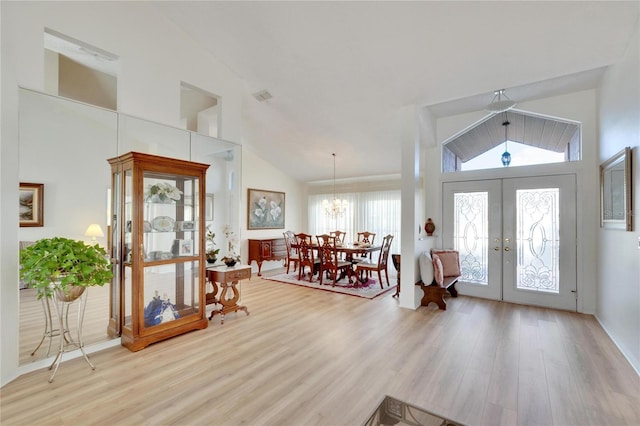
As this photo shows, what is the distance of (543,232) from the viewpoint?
178 inches

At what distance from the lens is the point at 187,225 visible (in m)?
3.54

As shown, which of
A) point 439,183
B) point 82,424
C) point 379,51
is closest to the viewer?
point 82,424

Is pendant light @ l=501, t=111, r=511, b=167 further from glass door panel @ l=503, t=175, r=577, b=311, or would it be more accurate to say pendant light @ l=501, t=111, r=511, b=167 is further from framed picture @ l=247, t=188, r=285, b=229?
framed picture @ l=247, t=188, r=285, b=229

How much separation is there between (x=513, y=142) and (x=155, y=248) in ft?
17.9

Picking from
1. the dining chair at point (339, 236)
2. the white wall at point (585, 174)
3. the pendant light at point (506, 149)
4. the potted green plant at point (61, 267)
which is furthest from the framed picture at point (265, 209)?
the white wall at point (585, 174)

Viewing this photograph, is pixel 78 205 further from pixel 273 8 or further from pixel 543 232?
pixel 543 232

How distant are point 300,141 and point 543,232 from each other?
4.65 m

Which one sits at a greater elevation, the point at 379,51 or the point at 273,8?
the point at 273,8

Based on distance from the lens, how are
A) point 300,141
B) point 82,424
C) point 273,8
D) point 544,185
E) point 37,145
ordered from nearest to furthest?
1. point 82,424
2. point 37,145
3. point 273,8
4. point 544,185
5. point 300,141

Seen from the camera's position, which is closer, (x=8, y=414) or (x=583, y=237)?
(x=8, y=414)

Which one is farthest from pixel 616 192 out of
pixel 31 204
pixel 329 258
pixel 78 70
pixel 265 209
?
pixel 265 209

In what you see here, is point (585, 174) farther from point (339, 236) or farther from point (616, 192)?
point (339, 236)

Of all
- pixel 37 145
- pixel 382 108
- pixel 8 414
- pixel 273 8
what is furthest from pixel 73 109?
pixel 382 108

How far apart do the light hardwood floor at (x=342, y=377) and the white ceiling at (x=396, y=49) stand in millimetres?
3095
